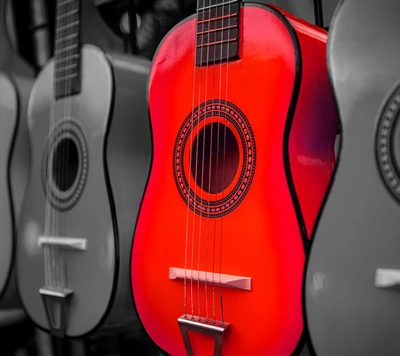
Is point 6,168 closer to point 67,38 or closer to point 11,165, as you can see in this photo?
point 11,165

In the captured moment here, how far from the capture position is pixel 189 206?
86 cm

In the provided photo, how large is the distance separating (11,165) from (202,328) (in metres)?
0.84

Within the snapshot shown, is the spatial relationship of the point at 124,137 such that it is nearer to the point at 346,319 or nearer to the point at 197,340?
the point at 197,340

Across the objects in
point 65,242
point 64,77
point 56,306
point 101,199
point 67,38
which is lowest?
point 56,306

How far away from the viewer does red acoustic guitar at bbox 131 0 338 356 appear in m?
0.75

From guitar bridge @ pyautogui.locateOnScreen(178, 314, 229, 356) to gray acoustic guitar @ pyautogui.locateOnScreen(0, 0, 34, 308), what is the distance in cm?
68

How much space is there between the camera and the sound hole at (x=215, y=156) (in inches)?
34.2

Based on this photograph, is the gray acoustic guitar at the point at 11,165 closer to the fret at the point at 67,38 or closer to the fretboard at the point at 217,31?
the fret at the point at 67,38

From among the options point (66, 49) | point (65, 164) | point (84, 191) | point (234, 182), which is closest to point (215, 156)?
point (234, 182)

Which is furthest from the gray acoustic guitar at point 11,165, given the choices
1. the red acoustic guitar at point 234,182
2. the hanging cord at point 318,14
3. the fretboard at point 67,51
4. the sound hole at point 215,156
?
the hanging cord at point 318,14

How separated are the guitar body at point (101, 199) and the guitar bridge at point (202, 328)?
24cm

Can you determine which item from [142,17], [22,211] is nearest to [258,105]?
[142,17]

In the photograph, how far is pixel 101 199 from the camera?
105cm

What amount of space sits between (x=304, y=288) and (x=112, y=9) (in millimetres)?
1017
